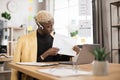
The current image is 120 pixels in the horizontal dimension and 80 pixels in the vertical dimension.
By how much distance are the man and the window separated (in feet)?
8.51

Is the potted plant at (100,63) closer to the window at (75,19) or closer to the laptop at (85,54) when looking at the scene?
the laptop at (85,54)

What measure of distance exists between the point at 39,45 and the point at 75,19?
3247 millimetres

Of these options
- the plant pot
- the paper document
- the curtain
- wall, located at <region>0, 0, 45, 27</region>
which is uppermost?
wall, located at <region>0, 0, 45, 27</region>

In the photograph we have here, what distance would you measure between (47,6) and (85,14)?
83.3 inches

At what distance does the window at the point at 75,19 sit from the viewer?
4.89 metres

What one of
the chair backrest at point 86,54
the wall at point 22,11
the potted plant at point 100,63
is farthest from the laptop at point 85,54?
the wall at point 22,11

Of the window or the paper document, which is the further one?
the window

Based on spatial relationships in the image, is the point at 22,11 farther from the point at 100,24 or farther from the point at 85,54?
the point at 85,54

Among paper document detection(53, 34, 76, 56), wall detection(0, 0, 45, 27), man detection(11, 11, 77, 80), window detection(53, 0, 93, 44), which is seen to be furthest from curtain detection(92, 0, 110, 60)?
wall detection(0, 0, 45, 27)

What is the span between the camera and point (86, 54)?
65.2 inches

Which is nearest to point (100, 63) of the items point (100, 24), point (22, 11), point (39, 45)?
point (39, 45)

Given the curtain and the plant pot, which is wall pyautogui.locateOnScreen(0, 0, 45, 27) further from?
the plant pot

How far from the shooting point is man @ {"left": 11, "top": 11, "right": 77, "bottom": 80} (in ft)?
6.98

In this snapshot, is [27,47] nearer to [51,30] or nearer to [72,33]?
[51,30]
